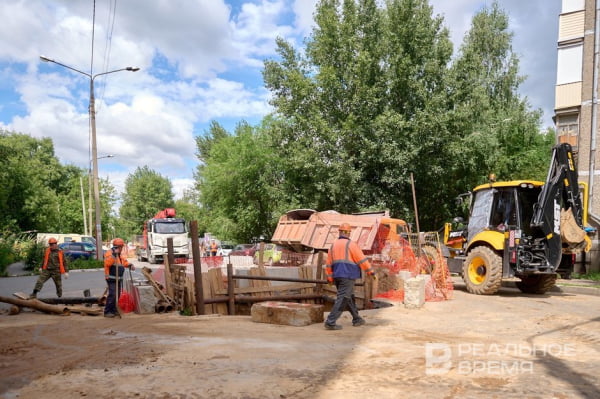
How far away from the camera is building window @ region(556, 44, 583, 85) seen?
21078 mm

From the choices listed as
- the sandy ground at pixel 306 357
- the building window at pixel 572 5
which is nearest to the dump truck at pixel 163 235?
the sandy ground at pixel 306 357

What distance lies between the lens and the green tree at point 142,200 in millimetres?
77188

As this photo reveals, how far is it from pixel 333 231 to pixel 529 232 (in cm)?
619

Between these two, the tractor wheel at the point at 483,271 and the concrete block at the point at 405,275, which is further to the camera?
the concrete block at the point at 405,275

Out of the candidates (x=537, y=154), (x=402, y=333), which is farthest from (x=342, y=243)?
(x=537, y=154)

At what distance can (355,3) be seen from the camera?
82.8 feet

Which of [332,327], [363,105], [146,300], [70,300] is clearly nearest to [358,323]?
[332,327]

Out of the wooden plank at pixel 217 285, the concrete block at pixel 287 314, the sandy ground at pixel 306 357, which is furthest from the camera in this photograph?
the wooden plank at pixel 217 285

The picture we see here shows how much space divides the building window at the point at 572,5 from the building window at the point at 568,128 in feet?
15.5

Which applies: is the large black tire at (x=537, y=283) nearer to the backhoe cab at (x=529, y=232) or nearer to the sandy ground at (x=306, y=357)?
the backhoe cab at (x=529, y=232)

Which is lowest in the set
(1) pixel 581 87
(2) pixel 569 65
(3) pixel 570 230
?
(3) pixel 570 230

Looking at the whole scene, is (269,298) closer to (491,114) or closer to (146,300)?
(146,300)

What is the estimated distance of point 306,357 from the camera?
6012mm

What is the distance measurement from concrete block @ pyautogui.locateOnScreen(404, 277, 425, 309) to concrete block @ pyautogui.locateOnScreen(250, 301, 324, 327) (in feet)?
8.13
